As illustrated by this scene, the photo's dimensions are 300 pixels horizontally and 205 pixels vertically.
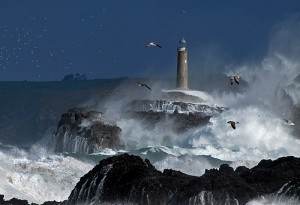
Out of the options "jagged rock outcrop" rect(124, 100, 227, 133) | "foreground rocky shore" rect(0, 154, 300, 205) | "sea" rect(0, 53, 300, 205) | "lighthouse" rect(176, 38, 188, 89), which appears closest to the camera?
"foreground rocky shore" rect(0, 154, 300, 205)

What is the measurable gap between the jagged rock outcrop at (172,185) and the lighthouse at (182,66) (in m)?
64.4

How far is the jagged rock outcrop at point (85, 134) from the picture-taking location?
66750 millimetres

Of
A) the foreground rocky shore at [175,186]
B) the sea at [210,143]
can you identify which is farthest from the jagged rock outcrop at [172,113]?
the foreground rocky shore at [175,186]

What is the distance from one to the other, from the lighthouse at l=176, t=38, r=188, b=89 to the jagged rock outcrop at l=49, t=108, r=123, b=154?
2138 cm

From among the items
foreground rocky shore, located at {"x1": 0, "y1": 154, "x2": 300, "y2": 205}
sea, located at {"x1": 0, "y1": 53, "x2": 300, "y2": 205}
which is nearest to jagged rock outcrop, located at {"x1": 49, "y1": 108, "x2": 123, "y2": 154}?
sea, located at {"x1": 0, "y1": 53, "x2": 300, "y2": 205}

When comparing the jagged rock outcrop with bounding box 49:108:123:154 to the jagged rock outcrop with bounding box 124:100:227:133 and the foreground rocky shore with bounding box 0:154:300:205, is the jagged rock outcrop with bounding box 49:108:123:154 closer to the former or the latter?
the jagged rock outcrop with bounding box 124:100:227:133

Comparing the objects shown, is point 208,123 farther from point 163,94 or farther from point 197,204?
point 197,204

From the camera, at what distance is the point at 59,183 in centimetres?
4238

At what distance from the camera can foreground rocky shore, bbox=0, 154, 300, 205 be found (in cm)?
2620

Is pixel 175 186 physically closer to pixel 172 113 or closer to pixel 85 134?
pixel 85 134

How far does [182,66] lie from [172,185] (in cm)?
6714

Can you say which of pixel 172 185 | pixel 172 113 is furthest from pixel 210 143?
pixel 172 185

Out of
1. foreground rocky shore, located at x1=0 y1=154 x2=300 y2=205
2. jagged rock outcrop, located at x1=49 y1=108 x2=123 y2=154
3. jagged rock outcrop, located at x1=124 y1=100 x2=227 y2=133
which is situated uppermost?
jagged rock outcrop, located at x1=124 y1=100 x2=227 y2=133

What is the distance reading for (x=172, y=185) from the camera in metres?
26.8
